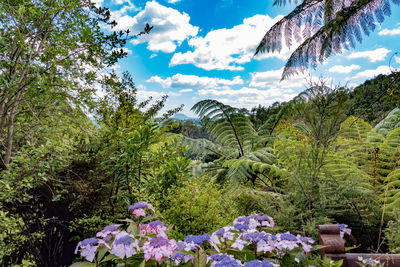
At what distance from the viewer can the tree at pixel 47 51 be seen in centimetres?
207

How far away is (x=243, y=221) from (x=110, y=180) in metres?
1.73

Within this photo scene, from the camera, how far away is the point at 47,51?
2201 millimetres

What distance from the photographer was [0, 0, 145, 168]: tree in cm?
207

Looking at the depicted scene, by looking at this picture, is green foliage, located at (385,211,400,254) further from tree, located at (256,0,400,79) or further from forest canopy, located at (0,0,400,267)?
tree, located at (256,0,400,79)

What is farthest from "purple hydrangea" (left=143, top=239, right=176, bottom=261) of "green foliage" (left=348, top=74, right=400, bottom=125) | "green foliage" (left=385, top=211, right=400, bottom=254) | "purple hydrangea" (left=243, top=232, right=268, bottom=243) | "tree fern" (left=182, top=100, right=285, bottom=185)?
"green foliage" (left=348, top=74, right=400, bottom=125)

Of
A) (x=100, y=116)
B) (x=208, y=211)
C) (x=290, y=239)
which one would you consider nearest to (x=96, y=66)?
(x=100, y=116)

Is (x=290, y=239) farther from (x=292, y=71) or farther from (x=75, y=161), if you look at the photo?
(x=292, y=71)

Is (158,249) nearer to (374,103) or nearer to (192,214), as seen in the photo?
(192,214)

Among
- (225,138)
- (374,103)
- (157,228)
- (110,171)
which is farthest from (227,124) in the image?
(374,103)

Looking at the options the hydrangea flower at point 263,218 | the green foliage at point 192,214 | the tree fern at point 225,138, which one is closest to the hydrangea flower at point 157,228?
the hydrangea flower at point 263,218

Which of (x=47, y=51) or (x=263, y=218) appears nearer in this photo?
(x=263, y=218)

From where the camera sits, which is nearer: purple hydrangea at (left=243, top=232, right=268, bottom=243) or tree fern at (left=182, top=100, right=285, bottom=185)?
purple hydrangea at (left=243, top=232, right=268, bottom=243)

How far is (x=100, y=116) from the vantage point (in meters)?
2.78

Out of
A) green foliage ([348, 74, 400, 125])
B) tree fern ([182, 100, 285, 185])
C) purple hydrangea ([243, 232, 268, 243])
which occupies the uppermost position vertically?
green foliage ([348, 74, 400, 125])
